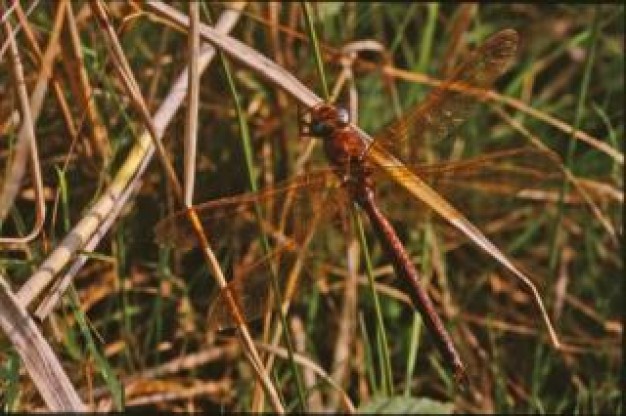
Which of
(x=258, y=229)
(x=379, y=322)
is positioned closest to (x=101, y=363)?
(x=258, y=229)

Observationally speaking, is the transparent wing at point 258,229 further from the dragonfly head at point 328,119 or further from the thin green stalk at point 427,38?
the thin green stalk at point 427,38

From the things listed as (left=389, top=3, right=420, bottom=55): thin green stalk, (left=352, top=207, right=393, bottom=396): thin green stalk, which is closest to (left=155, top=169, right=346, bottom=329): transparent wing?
(left=352, top=207, right=393, bottom=396): thin green stalk

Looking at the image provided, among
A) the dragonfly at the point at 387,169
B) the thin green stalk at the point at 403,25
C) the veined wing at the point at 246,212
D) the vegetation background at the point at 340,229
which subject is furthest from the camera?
the thin green stalk at the point at 403,25

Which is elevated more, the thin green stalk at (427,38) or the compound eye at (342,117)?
the thin green stalk at (427,38)

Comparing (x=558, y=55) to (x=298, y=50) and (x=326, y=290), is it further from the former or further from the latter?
(x=326, y=290)

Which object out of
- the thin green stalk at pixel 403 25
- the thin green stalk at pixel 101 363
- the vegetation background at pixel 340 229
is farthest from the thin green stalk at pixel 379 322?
the thin green stalk at pixel 403 25

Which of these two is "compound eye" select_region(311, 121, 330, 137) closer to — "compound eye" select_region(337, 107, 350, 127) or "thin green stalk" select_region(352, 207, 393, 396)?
"compound eye" select_region(337, 107, 350, 127)

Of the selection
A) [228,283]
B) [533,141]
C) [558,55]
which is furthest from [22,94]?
[558,55]
